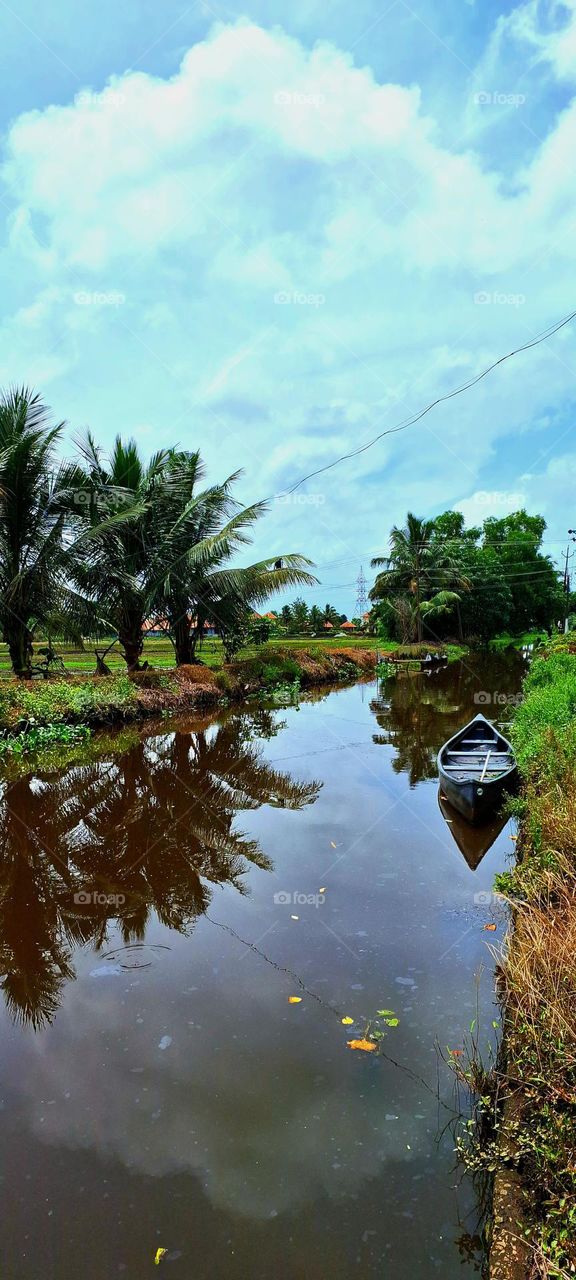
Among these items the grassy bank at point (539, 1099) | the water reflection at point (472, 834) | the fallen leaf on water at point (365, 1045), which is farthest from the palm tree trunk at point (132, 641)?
the fallen leaf on water at point (365, 1045)

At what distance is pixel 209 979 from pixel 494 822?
4.74 meters

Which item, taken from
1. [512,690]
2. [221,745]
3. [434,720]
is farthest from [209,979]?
[512,690]

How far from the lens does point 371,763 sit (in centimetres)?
1186

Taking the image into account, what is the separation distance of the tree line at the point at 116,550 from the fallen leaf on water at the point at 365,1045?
12.2 metres

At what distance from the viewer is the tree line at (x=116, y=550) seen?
1432 cm

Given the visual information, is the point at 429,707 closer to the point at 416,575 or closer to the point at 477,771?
the point at 477,771

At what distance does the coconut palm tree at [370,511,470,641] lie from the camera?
131 feet

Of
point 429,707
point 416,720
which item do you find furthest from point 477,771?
point 429,707

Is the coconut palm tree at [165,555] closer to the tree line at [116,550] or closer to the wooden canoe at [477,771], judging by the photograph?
the tree line at [116,550]

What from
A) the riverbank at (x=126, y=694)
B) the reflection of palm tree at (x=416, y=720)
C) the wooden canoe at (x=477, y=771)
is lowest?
the reflection of palm tree at (x=416, y=720)

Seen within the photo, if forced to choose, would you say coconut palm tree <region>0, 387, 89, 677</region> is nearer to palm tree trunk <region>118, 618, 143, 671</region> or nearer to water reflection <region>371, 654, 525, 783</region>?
palm tree trunk <region>118, 618, 143, 671</region>

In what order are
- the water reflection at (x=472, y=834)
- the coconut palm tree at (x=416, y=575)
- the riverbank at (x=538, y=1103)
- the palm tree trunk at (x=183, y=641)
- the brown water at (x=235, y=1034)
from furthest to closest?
the coconut palm tree at (x=416, y=575), the palm tree trunk at (x=183, y=641), the water reflection at (x=472, y=834), the brown water at (x=235, y=1034), the riverbank at (x=538, y=1103)

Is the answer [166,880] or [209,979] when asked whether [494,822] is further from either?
[209,979]

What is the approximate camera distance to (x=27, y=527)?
14484 mm
